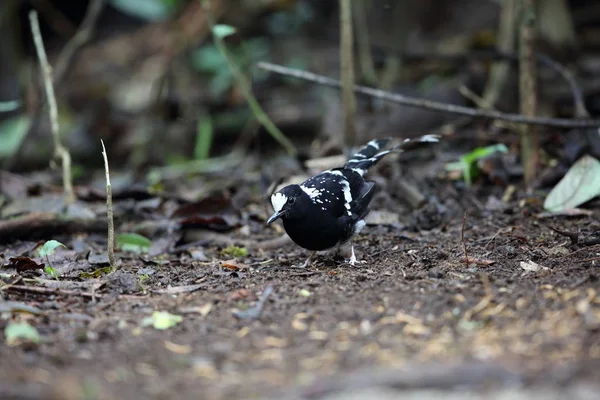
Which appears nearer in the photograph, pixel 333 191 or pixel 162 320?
pixel 162 320

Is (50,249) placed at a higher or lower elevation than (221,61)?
lower

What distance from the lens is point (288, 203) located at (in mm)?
4695

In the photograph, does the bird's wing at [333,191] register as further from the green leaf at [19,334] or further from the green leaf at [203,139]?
the green leaf at [203,139]

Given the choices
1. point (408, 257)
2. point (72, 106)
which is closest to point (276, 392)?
point (408, 257)

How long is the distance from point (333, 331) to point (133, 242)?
2345 mm

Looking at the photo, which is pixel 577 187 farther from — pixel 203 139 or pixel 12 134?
pixel 12 134

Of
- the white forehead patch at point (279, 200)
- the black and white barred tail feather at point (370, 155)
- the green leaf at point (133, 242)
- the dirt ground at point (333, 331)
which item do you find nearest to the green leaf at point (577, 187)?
the dirt ground at point (333, 331)

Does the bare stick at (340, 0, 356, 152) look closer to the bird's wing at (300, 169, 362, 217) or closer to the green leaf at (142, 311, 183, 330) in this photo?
the bird's wing at (300, 169, 362, 217)

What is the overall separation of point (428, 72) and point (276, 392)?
6.78m

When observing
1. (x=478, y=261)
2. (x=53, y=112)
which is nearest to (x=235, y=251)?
(x=478, y=261)

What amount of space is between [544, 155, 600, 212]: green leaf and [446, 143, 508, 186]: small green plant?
1.59 feet

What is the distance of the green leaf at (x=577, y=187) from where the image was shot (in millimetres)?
5035

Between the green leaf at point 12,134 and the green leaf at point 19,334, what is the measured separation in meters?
5.64

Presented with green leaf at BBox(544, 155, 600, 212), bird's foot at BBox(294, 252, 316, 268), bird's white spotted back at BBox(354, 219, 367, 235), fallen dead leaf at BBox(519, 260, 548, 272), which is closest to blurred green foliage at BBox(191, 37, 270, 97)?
bird's white spotted back at BBox(354, 219, 367, 235)
